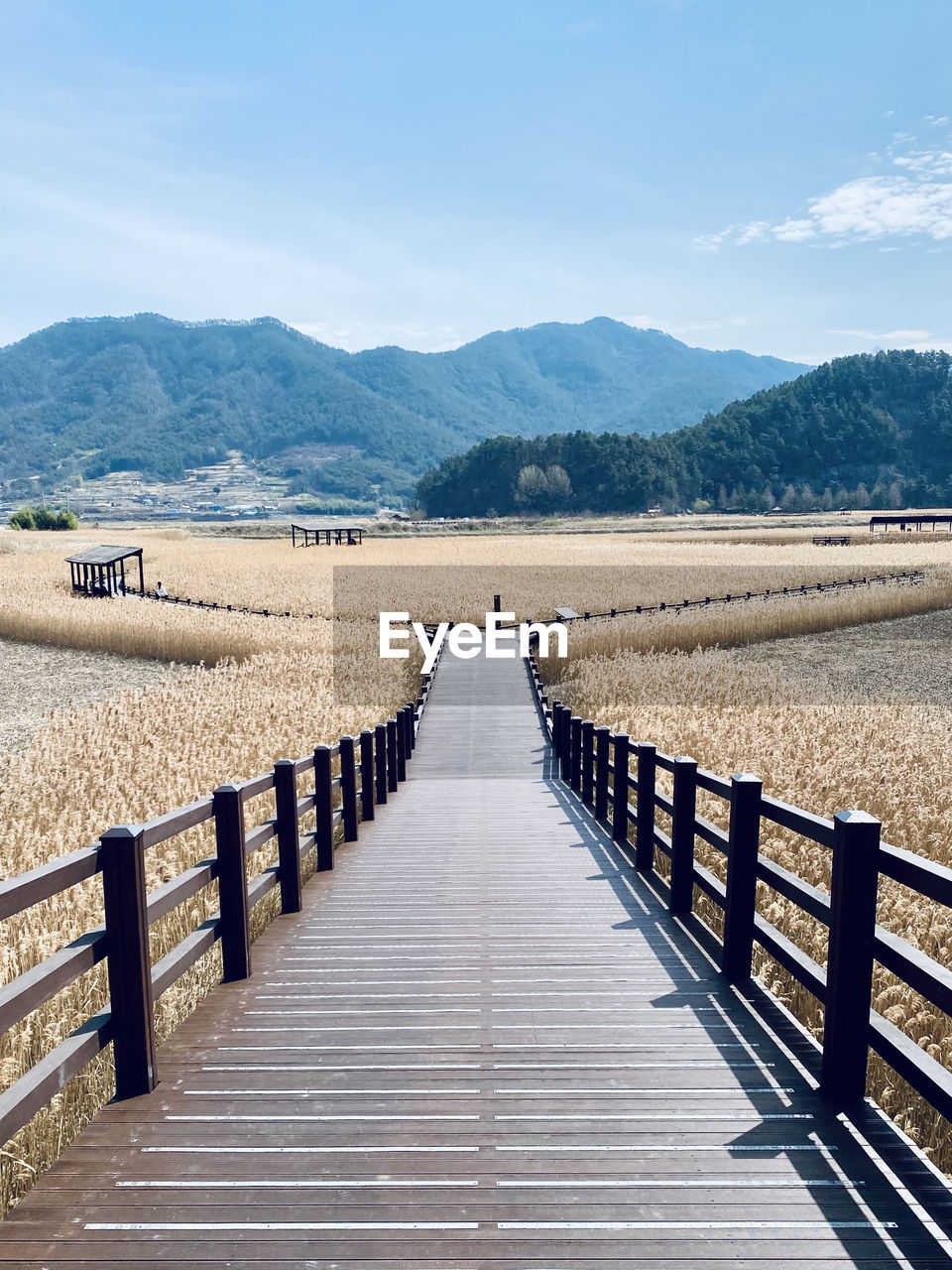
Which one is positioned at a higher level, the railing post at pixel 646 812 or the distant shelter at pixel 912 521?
the distant shelter at pixel 912 521

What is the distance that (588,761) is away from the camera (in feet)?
38.3

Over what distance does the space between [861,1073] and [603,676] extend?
16.2 meters

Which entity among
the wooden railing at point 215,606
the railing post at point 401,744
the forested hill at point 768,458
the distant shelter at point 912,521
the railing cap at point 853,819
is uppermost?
the forested hill at point 768,458

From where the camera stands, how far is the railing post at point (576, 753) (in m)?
13.0

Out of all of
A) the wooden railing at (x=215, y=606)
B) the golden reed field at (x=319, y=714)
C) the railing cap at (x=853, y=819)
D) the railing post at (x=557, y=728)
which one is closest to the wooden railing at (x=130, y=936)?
the golden reed field at (x=319, y=714)

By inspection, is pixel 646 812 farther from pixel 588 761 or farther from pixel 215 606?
pixel 215 606

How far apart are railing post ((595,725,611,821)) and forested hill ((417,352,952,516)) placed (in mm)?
155723

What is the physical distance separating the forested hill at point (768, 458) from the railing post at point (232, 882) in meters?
162

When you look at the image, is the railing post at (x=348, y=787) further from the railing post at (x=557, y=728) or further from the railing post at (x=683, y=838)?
the railing post at (x=557, y=728)

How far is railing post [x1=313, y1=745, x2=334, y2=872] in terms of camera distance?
798 cm

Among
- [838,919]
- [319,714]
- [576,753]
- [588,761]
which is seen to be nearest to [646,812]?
[588,761]

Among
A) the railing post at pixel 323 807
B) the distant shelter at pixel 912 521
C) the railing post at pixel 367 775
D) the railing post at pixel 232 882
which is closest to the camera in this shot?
the railing post at pixel 232 882

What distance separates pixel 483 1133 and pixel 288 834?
11.2 feet

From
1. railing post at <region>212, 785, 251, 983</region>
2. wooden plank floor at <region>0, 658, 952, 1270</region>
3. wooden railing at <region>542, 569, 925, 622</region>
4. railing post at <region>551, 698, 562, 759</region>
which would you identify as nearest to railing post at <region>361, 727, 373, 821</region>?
wooden plank floor at <region>0, 658, 952, 1270</region>
